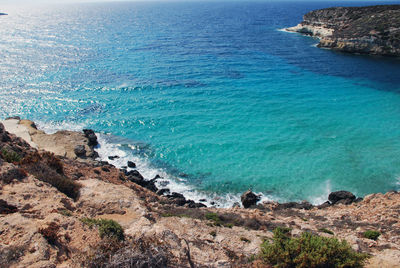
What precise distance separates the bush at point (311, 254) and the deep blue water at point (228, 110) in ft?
55.8

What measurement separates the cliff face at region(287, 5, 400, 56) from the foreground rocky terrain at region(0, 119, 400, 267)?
74.5 m

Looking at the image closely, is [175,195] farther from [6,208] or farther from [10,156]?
[6,208]

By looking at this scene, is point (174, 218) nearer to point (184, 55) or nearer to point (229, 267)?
point (229, 267)

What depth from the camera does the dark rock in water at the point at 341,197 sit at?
27587 mm

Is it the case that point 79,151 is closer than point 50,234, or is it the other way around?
point 50,234

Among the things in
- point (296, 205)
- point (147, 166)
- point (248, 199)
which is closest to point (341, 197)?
point (296, 205)

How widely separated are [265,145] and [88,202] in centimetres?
2670

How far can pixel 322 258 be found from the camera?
12133 mm

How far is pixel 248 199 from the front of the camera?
1132 inches

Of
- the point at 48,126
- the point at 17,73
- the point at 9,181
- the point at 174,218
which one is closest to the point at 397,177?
the point at 174,218

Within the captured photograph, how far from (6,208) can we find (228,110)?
38.0 metres

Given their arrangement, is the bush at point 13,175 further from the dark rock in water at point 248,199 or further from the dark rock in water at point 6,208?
the dark rock in water at point 248,199

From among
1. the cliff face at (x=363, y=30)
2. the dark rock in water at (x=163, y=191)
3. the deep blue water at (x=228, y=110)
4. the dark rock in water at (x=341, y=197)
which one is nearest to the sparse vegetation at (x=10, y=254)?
the dark rock in water at (x=163, y=191)

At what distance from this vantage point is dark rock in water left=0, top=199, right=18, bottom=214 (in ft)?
49.0
